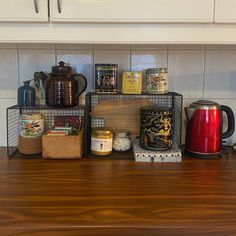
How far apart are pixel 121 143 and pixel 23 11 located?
60 cm


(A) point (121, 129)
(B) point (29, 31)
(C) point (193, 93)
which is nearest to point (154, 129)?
(A) point (121, 129)

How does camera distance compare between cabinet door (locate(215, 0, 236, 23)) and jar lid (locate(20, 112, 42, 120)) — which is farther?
jar lid (locate(20, 112, 42, 120))

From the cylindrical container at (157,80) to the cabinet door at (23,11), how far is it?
1.47ft

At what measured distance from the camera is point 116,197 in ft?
2.49

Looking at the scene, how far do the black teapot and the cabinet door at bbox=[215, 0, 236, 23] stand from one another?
1.89 ft

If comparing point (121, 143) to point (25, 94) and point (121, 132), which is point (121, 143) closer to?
point (121, 132)

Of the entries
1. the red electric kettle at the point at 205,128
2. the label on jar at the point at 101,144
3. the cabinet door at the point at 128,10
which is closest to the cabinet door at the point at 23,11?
the cabinet door at the point at 128,10

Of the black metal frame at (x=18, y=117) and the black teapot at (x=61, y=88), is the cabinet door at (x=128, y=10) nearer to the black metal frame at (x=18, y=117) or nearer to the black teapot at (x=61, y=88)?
the black teapot at (x=61, y=88)

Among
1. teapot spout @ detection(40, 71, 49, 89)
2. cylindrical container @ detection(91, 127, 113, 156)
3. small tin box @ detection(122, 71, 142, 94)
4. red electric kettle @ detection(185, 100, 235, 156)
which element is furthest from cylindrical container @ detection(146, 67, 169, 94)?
teapot spout @ detection(40, 71, 49, 89)

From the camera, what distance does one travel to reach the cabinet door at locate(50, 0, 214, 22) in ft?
2.93

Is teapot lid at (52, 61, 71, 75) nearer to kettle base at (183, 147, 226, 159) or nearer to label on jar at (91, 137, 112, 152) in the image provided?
label on jar at (91, 137, 112, 152)

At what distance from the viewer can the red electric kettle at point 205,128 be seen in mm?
1100

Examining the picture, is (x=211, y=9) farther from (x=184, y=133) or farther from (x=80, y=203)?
(x=80, y=203)

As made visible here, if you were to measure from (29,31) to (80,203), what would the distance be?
0.57 meters
